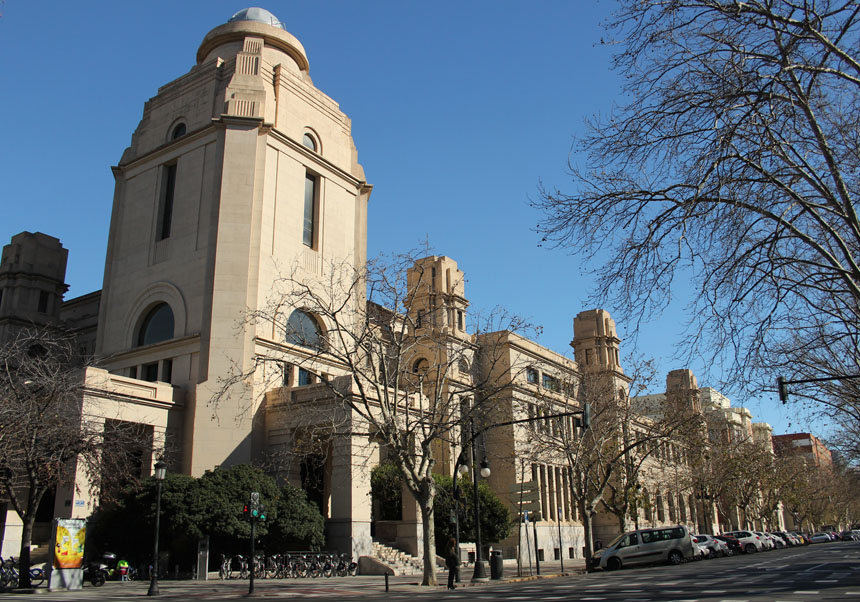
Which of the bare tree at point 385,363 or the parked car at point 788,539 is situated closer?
the bare tree at point 385,363

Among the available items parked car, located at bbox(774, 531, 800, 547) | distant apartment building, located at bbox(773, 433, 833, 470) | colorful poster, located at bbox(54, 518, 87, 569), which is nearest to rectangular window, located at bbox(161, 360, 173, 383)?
colorful poster, located at bbox(54, 518, 87, 569)

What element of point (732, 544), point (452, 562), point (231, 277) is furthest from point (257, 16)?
point (732, 544)

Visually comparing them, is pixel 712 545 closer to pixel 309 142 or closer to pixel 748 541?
pixel 748 541

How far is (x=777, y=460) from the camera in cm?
6962

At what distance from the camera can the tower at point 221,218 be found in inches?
1437

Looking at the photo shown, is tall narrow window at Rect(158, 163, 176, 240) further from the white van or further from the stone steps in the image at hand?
the white van

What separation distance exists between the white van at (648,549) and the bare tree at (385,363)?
9377 mm

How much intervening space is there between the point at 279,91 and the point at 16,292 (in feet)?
82.3

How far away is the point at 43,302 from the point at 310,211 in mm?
23500

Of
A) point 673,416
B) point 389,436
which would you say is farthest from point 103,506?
point 673,416

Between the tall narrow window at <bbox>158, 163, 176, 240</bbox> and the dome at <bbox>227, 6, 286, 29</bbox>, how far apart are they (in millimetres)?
11885

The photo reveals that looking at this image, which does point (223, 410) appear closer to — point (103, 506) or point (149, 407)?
point (149, 407)

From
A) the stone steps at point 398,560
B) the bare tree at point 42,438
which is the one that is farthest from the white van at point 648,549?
the bare tree at point 42,438

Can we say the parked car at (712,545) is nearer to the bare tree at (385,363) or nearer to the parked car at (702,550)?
the parked car at (702,550)
